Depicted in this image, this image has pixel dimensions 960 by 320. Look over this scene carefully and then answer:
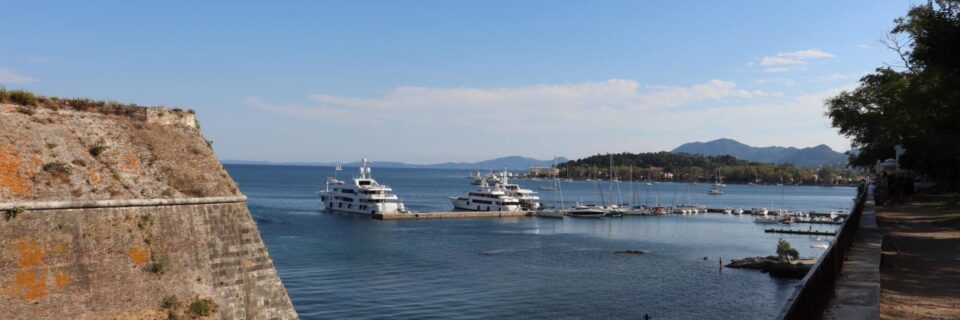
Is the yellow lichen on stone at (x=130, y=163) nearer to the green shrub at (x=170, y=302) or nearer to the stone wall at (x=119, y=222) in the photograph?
the stone wall at (x=119, y=222)

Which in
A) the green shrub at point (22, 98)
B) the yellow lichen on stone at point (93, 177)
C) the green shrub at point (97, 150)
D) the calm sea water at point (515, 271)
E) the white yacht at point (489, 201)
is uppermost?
the green shrub at point (22, 98)

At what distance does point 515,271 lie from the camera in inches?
1706

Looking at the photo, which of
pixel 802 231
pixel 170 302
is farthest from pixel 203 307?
pixel 802 231

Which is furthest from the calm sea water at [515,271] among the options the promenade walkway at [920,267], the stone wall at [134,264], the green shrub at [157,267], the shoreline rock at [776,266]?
the green shrub at [157,267]

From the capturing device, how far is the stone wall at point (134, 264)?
11820 mm

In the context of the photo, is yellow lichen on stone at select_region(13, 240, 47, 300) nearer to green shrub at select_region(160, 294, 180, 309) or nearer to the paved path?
green shrub at select_region(160, 294, 180, 309)

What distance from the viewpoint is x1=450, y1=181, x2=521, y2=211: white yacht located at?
303ft

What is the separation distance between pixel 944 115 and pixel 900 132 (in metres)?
9.97

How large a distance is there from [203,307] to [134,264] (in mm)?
1670

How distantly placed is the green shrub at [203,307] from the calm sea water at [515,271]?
14.2 meters

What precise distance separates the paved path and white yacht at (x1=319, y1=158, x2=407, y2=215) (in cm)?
7094

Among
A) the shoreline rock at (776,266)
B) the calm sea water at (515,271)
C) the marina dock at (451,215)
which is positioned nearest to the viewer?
the calm sea water at (515,271)

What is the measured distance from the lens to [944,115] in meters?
21.1

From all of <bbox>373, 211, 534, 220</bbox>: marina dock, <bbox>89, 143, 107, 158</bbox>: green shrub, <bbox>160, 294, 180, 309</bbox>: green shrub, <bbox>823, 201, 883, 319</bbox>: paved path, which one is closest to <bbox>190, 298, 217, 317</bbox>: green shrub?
<bbox>160, 294, 180, 309</bbox>: green shrub
